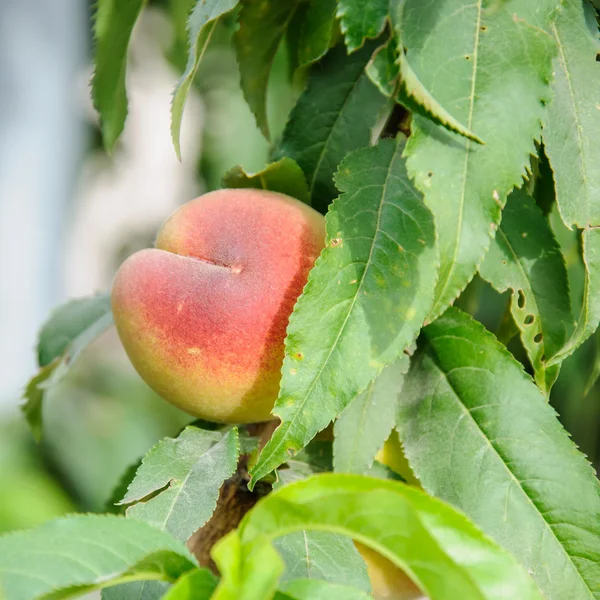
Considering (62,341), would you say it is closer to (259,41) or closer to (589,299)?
(259,41)

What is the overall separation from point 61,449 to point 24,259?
47 centimetres

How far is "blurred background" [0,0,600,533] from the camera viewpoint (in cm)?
154

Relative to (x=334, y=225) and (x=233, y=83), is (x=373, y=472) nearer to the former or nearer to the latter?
(x=334, y=225)

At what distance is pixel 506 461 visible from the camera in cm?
42

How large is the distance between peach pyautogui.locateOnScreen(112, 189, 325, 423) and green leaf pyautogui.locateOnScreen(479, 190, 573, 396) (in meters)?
0.12

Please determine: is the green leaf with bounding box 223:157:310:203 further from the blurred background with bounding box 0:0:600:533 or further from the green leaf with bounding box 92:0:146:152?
the blurred background with bounding box 0:0:600:533

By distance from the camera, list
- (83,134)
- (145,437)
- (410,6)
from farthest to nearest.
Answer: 1. (83,134)
2. (145,437)
3. (410,6)

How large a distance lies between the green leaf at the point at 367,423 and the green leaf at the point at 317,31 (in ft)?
0.72

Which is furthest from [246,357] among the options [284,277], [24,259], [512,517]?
[24,259]

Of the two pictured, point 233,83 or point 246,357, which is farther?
point 233,83

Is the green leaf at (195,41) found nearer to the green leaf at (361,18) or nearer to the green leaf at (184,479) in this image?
the green leaf at (361,18)

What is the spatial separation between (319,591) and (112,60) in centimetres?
41

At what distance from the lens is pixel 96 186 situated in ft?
5.82

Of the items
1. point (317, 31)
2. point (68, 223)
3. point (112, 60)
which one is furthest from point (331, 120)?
point (68, 223)
